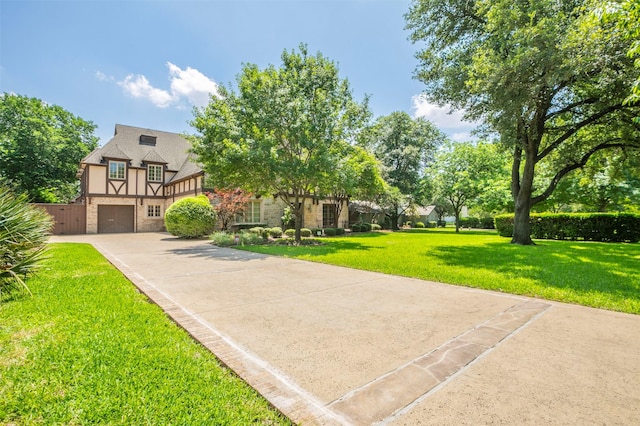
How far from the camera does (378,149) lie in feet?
109

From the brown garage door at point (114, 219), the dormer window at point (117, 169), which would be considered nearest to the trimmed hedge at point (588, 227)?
the brown garage door at point (114, 219)

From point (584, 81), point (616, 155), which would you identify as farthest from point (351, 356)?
Answer: point (616, 155)

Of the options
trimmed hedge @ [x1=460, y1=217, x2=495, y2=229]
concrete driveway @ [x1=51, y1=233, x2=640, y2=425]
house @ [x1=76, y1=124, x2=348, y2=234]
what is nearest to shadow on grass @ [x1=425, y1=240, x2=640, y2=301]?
concrete driveway @ [x1=51, y1=233, x2=640, y2=425]

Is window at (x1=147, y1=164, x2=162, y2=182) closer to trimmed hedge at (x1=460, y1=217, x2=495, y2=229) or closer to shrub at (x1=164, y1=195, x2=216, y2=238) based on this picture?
shrub at (x1=164, y1=195, x2=216, y2=238)

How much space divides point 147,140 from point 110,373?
93.8ft

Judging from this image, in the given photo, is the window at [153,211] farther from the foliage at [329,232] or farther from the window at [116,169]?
the foliage at [329,232]

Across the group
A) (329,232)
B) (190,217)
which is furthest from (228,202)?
(329,232)

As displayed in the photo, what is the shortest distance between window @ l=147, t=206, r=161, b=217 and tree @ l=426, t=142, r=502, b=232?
25000 millimetres

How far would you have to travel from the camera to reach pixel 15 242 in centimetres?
498

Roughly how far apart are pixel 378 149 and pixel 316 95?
2074 centimetres

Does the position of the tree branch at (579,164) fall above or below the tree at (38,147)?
below

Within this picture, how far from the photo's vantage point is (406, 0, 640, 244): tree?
809 centimetres

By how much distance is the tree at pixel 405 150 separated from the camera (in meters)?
31.1

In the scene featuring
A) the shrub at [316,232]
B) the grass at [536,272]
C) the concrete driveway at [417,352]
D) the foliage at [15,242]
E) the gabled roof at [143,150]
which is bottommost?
the concrete driveway at [417,352]
